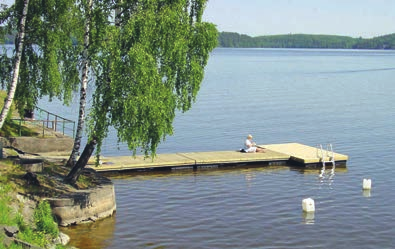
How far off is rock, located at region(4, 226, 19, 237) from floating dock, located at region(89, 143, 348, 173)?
17.7 meters

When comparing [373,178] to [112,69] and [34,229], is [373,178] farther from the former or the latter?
[34,229]

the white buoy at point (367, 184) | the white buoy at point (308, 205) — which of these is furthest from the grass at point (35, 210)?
the white buoy at point (367, 184)

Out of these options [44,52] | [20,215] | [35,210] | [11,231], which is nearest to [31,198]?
[35,210]

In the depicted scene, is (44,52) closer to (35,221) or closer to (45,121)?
(35,221)

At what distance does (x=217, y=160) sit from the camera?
128ft

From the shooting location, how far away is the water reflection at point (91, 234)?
912 inches

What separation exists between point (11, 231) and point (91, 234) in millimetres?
7078

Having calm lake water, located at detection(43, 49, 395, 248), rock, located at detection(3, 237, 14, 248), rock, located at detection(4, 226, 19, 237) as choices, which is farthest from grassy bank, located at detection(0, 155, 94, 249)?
calm lake water, located at detection(43, 49, 395, 248)

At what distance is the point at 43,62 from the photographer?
2606 centimetres

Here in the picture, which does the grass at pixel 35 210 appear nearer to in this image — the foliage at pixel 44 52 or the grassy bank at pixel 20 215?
the grassy bank at pixel 20 215

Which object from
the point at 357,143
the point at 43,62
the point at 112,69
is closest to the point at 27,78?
the point at 43,62

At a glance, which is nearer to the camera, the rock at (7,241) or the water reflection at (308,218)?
the rock at (7,241)

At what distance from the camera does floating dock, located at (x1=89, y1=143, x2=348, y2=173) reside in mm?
36781

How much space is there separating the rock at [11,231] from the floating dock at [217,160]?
17706mm
